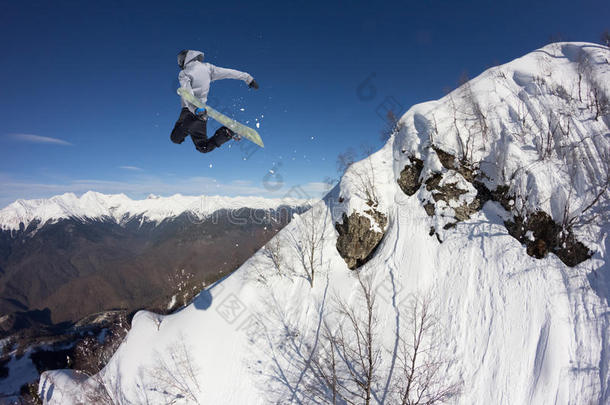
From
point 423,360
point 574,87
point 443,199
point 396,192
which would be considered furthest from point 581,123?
point 423,360

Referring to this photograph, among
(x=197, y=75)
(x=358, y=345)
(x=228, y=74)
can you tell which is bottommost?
(x=358, y=345)

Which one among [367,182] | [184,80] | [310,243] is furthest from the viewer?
[367,182]

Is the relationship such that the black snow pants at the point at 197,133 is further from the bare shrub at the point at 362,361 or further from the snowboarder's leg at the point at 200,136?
the bare shrub at the point at 362,361

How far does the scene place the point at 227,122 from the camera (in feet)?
24.2

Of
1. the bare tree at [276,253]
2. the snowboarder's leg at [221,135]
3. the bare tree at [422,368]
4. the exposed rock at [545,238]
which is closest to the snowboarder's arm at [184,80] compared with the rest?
the snowboarder's leg at [221,135]

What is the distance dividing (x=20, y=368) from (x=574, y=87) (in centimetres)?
12741

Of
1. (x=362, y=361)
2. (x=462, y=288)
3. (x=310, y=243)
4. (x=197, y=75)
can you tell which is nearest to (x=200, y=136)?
(x=197, y=75)

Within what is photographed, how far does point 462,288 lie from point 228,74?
1848 centimetres

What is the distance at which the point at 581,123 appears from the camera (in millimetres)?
16547

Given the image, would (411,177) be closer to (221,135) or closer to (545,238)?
(545,238)

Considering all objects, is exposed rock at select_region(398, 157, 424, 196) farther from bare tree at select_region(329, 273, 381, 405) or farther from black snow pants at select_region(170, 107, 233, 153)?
black snow pants at select_region(170, 107, 233, 153)

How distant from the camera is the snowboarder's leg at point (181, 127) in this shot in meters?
6.48

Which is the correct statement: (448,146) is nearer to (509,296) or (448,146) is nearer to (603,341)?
(509,296)

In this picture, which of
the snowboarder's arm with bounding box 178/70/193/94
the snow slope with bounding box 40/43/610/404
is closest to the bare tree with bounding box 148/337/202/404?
the snow slope with bounding box 40/43/610/404
